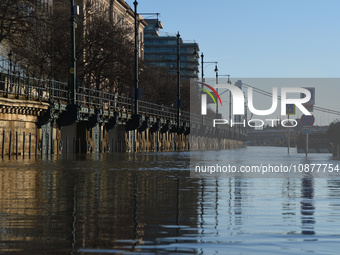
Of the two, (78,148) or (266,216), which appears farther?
(78,148)

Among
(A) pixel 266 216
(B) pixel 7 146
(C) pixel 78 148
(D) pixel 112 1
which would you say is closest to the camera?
(A) pixel 266 216

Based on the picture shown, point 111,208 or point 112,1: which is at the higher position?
point 112,1

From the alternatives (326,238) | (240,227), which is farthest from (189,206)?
(326,238)

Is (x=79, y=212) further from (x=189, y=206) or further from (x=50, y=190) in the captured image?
(x=50, y=190)

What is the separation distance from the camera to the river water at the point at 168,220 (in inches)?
270

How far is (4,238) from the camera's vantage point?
7.25 m

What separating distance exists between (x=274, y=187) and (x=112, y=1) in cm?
10177

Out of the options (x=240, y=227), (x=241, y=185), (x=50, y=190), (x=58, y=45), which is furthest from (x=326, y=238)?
(x=58, y=45)

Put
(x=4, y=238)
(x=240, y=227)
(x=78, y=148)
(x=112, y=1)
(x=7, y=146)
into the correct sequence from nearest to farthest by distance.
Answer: (x=4, y=238)
(x=240, y=227)
(x=7, y=146)
(x=78, y=148)
(x=112, y=1)

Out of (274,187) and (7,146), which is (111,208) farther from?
(7,146)

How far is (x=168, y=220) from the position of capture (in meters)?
9.00

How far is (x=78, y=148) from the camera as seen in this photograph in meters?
55.6

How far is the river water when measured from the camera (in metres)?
6.86

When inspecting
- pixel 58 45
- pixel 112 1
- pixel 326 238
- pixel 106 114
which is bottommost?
pixel 326 238
